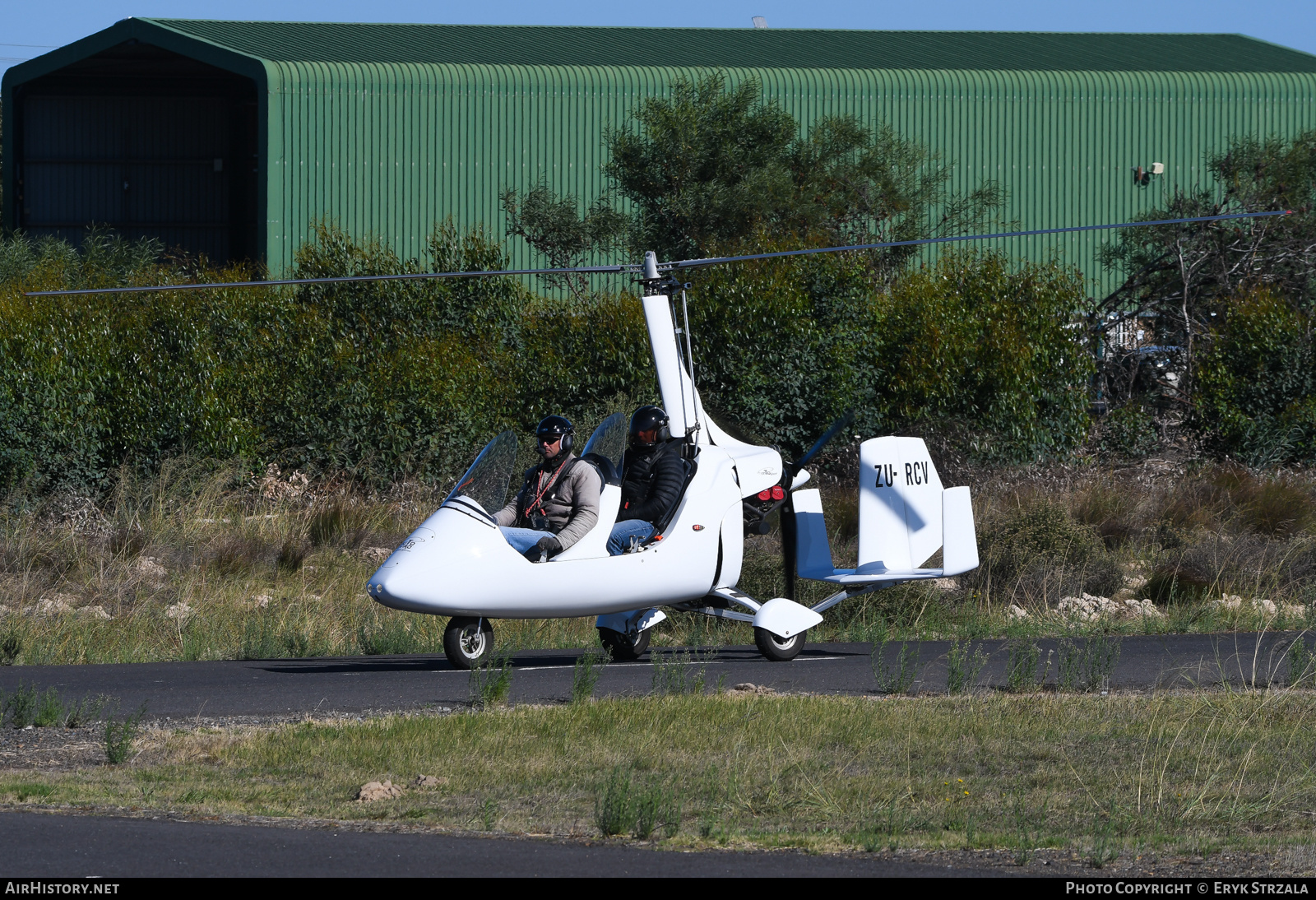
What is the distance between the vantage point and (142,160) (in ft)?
156

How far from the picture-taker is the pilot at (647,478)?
497 inches

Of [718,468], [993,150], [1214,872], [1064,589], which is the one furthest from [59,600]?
[993,150]

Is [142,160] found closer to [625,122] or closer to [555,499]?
[625,122]

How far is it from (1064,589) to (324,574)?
30.4 feet

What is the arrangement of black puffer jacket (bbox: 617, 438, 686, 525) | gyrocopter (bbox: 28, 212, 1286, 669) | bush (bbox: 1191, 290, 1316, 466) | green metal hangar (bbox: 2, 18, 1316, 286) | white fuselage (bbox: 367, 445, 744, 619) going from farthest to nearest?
1. green metal hangar (bbox: 2, 18, 1316, 286)
2. bush (bbox: 1191, 290, 1316, 466)
3. black puffer jacket (bbox: 617, 438, 686, 525)
4. gyrocopter (bbox: 28, 212, 1286, 669)
5. white fuselage (bbox: 367, 445, 744, 619)

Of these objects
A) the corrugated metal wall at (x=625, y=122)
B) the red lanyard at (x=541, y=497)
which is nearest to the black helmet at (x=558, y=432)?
the red lanyard at (x=541, y=497)

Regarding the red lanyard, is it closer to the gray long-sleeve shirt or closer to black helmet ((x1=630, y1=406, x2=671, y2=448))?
the gray long-sleeve shirt

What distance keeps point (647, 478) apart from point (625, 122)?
89.9ft

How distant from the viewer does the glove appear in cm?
1183

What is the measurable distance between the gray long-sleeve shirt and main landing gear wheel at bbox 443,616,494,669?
34.0 inches

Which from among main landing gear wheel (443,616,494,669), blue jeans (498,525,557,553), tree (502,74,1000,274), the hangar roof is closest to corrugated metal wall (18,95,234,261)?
the hangar roof

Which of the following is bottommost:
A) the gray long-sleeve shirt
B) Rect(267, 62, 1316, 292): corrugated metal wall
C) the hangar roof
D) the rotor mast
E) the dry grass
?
the dry grass

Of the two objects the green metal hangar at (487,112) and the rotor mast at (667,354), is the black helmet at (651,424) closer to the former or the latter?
the rotor mast at (667,354)

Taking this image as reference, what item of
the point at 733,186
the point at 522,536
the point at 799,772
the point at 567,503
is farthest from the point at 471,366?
the point at 799,772
